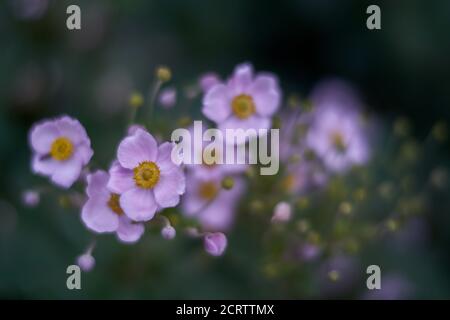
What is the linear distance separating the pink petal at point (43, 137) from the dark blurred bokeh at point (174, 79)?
74 cm

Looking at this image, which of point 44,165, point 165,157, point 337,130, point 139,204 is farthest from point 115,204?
point 337,130

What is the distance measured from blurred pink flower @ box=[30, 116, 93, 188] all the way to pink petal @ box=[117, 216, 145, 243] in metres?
0.27

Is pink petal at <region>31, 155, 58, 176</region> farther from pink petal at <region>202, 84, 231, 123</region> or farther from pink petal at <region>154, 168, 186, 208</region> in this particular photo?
pink petal at <region>202, 84, 231, 123</region>

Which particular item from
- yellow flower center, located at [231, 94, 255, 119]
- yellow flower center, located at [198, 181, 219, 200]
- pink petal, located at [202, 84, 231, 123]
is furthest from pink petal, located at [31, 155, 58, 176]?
yellow flower center, located at [198, 181, 219, 200]

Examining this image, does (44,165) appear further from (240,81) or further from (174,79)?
(174,79)

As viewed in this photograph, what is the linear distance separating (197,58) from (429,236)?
214 cm

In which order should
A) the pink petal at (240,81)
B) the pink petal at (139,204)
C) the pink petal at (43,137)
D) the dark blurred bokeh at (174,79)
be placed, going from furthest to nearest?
the dark blurred bokeh at (174,79) < the pink petal at (240,81) < the pink petal at (43,137) < the pink petal at (139,204)

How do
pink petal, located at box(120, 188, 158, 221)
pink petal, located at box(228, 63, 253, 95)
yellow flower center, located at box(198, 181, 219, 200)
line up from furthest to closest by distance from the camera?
1. yellow flower center, located at box(198, 181, 219, 200)
2. pink petal, located at box(228, 63, 253, 95)
3. pink petal, located at box(120, 188, 158, 221)

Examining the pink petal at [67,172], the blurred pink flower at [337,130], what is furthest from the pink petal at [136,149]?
the blurred pink flower at [337,130]

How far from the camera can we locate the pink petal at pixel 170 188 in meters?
2.49

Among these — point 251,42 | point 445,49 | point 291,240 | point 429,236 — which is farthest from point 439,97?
point 291,240

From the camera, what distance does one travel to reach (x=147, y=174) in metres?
2.61

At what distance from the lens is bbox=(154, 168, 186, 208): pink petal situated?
8.18 ft

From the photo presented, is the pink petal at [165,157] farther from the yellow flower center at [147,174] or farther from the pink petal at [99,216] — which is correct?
the pink petal at [99,216]
